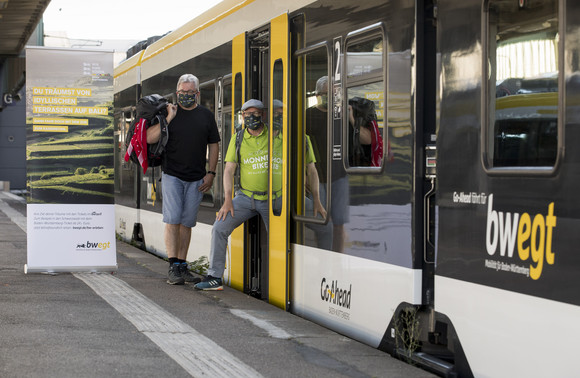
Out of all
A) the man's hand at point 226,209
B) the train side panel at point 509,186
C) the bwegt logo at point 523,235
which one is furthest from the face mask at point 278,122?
the bwegt logo at point 523,235

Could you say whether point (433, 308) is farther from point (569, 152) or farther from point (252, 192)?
point (252, 192)

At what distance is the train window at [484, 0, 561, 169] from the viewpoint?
4.19 m

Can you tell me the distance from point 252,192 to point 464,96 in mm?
3485

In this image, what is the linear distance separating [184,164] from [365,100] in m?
3.31

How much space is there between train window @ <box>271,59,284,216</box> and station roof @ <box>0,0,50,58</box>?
61.8ft

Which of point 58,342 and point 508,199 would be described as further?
point 58,342

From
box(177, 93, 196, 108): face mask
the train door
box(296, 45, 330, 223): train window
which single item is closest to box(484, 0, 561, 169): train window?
box(296, 45, 330, 223): train window

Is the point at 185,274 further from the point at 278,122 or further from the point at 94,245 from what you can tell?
the point at 278,122

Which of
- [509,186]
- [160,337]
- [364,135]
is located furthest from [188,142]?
[509,186]

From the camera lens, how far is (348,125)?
6207 mm

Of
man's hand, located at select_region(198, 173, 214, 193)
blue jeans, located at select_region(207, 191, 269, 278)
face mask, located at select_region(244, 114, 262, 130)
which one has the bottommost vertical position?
blue jeans, located at select_region(207, 191, 269, 278)

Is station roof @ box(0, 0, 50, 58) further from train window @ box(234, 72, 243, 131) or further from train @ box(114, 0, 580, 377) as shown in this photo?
train @ box(114, 0, 580, 377)

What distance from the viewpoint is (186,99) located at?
8.88 m

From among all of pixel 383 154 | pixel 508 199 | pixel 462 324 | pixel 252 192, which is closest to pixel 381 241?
pixel 383 154
